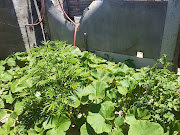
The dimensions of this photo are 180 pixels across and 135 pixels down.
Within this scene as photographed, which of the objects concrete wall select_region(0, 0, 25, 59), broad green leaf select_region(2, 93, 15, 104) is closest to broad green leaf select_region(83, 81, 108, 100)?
broad green leaf select_region(2, 93, 15, 104)

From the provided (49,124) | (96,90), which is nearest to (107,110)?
(96,90)

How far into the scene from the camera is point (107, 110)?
1979 millimetres

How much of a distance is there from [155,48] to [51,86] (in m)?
1.98

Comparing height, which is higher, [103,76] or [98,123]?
[103,76]

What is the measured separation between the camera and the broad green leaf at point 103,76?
2.36 metres

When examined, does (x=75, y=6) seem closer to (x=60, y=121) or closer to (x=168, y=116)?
(x=60, y=121)

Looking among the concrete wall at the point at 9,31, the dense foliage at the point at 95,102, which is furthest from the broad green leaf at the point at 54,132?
the concrete wall at the point at 9,31

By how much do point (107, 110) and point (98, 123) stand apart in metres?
0.19

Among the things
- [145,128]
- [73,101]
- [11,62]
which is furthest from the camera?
[11,62]

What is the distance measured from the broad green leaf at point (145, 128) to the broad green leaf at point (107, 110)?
0.87 ft

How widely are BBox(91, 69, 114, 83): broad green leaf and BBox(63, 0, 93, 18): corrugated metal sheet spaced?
3.40m

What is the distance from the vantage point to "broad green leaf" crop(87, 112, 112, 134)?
5.95 feet

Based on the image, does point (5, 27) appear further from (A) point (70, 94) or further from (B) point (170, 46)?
(B) point (170, 46)

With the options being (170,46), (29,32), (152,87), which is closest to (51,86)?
(152,87)
